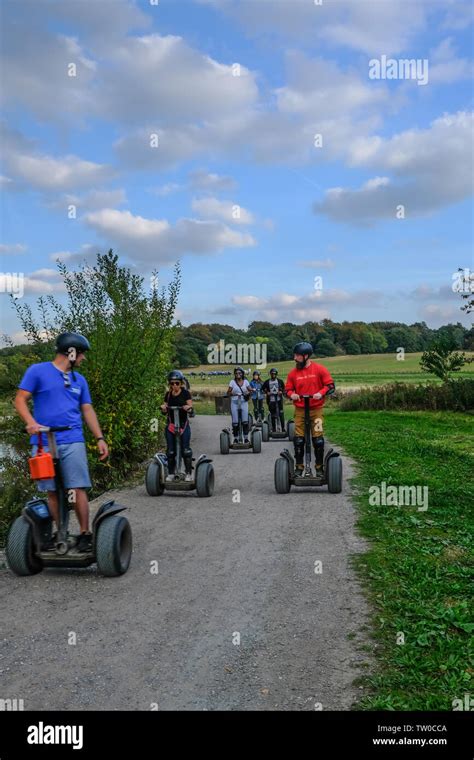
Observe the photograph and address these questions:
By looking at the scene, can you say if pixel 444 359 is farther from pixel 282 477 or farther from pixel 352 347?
pixel 352 347

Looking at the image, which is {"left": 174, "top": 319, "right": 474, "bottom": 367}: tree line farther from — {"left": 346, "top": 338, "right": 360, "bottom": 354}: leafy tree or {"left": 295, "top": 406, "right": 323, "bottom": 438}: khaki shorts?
{"left": 295, "top": 406, "right": 323, "bottom": 438}: khaki shorts

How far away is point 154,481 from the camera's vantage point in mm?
10320

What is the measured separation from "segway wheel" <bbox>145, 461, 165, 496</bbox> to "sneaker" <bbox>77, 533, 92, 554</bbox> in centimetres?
414

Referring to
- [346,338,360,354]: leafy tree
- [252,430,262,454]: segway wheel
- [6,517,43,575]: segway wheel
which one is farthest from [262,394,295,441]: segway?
[346,338,360,354]: leafy tree

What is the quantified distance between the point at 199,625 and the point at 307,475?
573 cm

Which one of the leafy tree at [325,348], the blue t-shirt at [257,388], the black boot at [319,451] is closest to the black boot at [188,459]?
the black boot at [319,451]

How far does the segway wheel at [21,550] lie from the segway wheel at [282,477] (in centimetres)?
479

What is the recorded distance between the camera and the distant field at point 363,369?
66125 mm

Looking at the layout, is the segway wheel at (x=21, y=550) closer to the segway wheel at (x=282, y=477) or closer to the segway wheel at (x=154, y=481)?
the segway wheel at (x=154, y=481)

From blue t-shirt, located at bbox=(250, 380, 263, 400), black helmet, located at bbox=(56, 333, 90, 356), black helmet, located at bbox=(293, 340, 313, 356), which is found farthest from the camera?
blue t-shirt, located at bbox=(250, 380, 263, 400)

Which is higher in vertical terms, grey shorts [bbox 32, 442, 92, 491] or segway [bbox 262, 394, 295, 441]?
grey shorts [bbox 32, 442, 92, 491]

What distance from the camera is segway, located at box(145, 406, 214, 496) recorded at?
10.2m

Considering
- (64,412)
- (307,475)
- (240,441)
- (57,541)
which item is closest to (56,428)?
(64,412)

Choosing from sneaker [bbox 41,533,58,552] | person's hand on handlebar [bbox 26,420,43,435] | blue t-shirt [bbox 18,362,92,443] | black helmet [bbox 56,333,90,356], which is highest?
black helmet [bbox 56,333,90,356]
